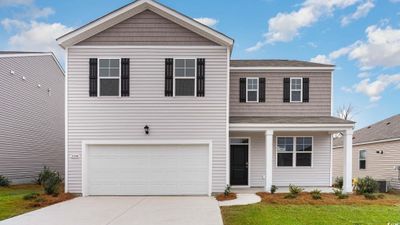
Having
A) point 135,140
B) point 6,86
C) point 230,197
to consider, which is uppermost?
point 6,86

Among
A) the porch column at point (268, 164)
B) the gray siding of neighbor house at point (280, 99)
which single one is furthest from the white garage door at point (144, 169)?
the gray siding of neighbor house at point (280, 99)

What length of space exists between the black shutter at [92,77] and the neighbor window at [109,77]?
0.19 meters

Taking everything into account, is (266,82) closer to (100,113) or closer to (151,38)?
(151,38)

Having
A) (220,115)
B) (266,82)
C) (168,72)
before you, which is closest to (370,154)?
(266,82)

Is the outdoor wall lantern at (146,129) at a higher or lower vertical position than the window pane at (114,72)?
lower

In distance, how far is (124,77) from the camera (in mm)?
14023

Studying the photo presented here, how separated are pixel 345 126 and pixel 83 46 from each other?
10.8 m

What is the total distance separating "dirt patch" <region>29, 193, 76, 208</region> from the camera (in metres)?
11.7

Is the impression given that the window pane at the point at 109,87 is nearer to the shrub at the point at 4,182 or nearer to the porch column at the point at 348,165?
the shrub at the point at 4,182

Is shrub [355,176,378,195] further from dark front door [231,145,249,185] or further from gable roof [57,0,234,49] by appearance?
gable roof [57,0,234,49]

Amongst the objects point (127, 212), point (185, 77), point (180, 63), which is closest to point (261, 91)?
point (185, 77)

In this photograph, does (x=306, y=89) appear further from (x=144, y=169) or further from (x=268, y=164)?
(x=144, y=169)

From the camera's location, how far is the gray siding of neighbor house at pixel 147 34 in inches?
555

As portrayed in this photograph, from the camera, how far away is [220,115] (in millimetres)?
13906
